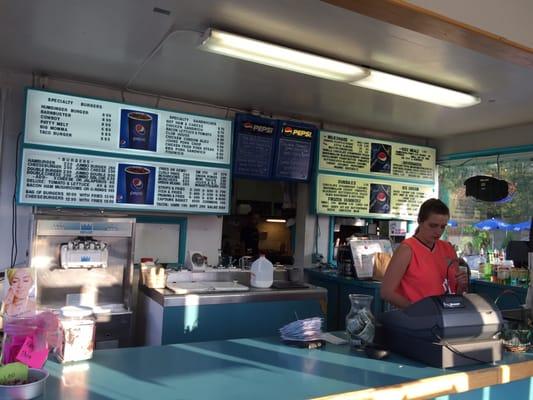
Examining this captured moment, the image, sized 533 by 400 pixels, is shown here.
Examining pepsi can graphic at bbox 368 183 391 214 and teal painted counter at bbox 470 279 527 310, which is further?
pepsi can graphic at bbox 368 183 391 214

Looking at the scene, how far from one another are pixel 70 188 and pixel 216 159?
1.21 meters

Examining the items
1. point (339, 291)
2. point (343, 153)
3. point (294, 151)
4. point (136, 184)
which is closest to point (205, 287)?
point (136, 184)

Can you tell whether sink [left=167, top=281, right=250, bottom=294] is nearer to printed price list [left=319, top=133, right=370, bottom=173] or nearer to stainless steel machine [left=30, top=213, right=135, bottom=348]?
stainless steel machine [left=30, top=213, right=135, bottom=348]

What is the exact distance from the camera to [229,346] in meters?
1.96

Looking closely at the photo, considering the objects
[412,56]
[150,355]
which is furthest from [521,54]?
[150,355]

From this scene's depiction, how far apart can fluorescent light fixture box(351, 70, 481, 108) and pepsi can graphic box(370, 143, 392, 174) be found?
1332 millimetres

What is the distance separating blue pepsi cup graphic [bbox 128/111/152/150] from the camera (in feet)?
11.7

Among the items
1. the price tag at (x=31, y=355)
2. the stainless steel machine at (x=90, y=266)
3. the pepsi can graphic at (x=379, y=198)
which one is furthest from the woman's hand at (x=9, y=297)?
the pepsi can graphic at (x=379, y=198)

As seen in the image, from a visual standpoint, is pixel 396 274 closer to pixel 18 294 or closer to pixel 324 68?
pixel 324 68

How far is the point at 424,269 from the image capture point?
2.38 metres

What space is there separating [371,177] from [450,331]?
10.5 ft

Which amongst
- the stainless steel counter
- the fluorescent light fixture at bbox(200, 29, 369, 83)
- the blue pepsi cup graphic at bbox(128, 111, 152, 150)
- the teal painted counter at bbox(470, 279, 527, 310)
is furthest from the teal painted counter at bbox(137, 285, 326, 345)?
the fluorescent light fixture at bbox(200, 29, 369, 83)

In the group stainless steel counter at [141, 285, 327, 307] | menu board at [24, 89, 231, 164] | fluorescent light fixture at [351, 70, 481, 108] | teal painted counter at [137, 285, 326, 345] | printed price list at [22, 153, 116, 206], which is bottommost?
teal painted counter at [137, 285, 326, 345]

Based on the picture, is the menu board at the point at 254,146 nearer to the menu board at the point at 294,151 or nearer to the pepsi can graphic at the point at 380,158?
the menu board at the point at 294,151
